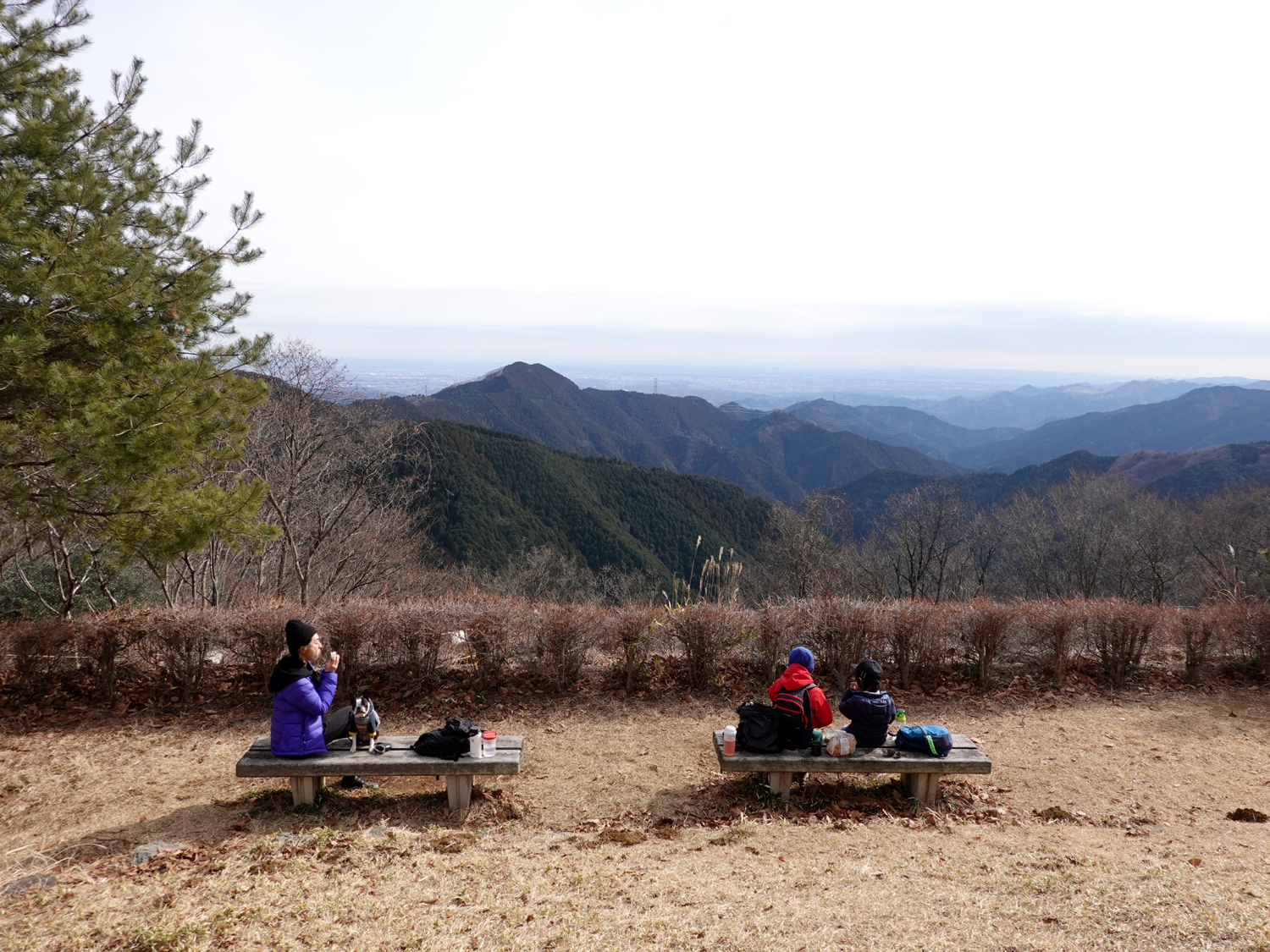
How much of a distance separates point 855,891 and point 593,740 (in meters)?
3.14

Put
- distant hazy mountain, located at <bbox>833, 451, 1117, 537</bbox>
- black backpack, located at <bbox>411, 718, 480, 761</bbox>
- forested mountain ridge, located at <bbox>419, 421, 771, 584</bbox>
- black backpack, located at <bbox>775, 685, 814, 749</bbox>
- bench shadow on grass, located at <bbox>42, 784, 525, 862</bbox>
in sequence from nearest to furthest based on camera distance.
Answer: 1. bench shadow on grass, located at <bbox>42, 784, 525, 862</bbox>
2. black backpack, located at <bbox>411, 718, 480, 761</bbox>
3. black backpack, located at <bbox>775, 685, 814, 749</bbox>
4. forested mountain ridge, located at <bbox>419, 421, 771, 584</bbox>
5. distant hazy mountain, located at <bbox>833, 451, 1117, 537</bbox>

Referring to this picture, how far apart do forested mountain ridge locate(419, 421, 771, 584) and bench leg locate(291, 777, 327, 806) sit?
134 ft

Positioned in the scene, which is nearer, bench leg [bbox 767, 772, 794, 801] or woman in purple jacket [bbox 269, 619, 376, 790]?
woman in purple jacket [bbox 269, 619, 376, 790]

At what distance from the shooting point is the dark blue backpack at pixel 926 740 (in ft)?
16.5

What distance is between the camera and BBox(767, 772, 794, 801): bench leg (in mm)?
5090

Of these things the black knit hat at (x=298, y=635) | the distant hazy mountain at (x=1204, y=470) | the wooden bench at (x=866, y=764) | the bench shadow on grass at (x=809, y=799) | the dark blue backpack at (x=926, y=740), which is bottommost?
the distant hazy mountain at (x=1204, y=470)

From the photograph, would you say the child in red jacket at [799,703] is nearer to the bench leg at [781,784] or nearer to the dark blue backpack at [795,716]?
the dark blue backpack at [795,716]

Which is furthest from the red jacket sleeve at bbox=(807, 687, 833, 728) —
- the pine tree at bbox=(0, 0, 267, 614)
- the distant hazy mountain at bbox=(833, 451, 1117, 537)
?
the distant hazy mountain at bbox=(833, 451, 1117, 537)

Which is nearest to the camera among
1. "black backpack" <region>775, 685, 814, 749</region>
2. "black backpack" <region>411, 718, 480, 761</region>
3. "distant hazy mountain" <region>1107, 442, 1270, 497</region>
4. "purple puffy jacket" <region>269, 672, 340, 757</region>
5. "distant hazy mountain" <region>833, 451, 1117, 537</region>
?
"purple puffy jacket" <region>269, 672, 340, 757</region>

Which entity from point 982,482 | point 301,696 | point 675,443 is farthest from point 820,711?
point 675,443

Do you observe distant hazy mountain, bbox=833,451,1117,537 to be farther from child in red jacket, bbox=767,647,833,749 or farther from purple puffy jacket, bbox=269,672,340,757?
purple puffy jacket, bbox=269,672,340,757

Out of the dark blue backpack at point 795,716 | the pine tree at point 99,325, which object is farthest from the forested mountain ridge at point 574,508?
the dark blue backpack at point 795,716

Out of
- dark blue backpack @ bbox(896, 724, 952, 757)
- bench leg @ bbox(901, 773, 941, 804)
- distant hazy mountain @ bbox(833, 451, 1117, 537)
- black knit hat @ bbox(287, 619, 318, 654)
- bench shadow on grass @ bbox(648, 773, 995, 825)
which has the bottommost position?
distant hazy mountain @ bbox(833, 451, 1117, 537)

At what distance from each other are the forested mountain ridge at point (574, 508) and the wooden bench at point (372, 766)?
40867 millimetres
